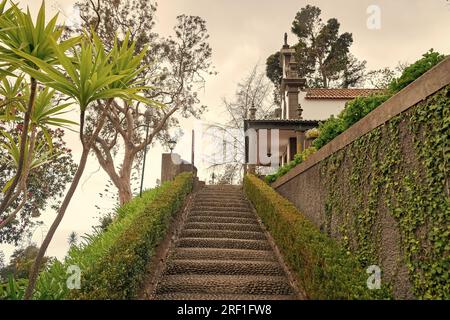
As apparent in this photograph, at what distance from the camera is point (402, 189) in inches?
143

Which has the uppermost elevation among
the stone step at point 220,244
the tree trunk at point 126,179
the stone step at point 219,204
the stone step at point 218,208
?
the tree trunk at point 126,179

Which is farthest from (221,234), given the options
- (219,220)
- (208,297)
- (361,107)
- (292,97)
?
(292,97)

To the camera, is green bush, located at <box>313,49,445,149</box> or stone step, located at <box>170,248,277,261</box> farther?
stone step, located at <box>170,248,277,261</box>

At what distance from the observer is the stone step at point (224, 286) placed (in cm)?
497

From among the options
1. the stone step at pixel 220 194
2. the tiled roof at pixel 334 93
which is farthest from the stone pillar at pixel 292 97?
the stone step at pixel 220 194

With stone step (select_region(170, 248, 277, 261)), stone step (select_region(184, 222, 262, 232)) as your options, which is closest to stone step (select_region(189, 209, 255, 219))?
stone step (select_region(184, 222, 262, 232))

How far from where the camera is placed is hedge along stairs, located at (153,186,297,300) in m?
4.98

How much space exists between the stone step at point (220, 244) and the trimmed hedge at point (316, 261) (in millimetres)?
375

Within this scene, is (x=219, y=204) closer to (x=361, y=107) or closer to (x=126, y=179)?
(x=361, y=107)

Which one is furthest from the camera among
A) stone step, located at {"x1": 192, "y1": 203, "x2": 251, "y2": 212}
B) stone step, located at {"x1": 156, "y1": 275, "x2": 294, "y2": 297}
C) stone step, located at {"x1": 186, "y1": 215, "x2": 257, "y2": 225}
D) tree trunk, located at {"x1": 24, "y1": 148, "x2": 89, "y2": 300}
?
stone step, located at {"x1": 192, "y1": 203, "x2": 251, "y2": 212}

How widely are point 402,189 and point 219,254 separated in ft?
11.5

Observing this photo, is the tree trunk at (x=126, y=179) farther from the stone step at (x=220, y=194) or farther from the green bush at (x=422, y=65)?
the green bush at (x=422, y=65)

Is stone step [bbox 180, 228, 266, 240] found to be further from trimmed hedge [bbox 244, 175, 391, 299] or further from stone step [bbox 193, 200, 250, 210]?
stone step [bbox 193, 200, 250, 210]
